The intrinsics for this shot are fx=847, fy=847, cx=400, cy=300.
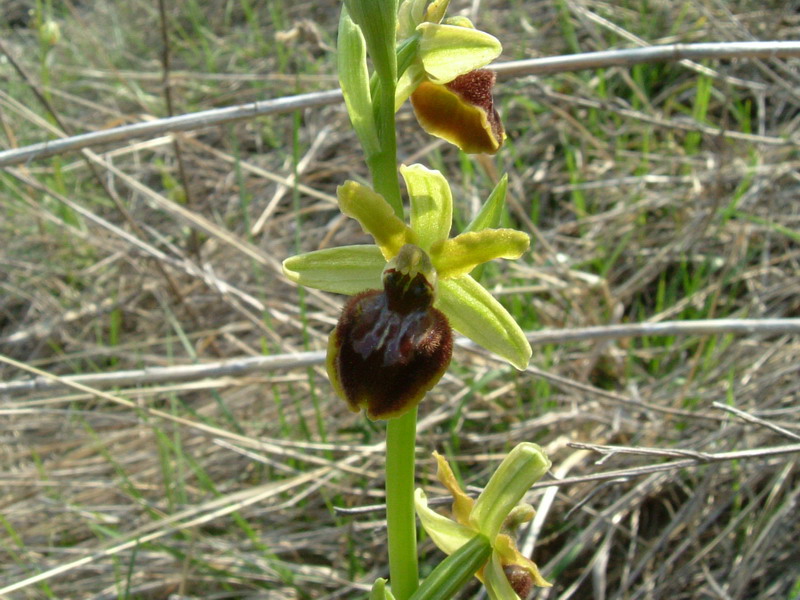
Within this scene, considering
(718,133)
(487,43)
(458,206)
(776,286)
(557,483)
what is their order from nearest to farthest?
(487,43), (557,483), (776,286), (718,133), (458,206)

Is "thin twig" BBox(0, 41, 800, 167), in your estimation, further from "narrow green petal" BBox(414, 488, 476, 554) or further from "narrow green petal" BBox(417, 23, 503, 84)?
"narrow green petal" BBox(414, 488, 476, 554)

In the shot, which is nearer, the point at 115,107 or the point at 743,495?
the point at 743,495

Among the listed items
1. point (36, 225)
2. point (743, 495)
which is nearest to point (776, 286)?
point (743, 495)

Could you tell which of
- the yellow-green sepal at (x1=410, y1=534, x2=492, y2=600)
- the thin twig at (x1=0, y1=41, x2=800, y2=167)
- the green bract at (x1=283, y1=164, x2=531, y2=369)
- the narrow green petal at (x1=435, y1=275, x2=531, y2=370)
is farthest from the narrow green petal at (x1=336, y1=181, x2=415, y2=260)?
the thin twig at (x1=0, y1=41, x2=800, y2=167)

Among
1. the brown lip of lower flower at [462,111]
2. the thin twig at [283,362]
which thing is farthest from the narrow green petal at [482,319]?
the thin twig at [283,362]

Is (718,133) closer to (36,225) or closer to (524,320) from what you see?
(524,320)

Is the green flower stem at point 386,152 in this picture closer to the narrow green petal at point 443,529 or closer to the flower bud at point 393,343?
the flower bud at point 393,343

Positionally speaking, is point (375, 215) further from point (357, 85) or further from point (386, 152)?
point (357, 85)

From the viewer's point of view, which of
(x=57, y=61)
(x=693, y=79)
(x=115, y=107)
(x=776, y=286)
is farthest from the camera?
(x=57, y=61)
